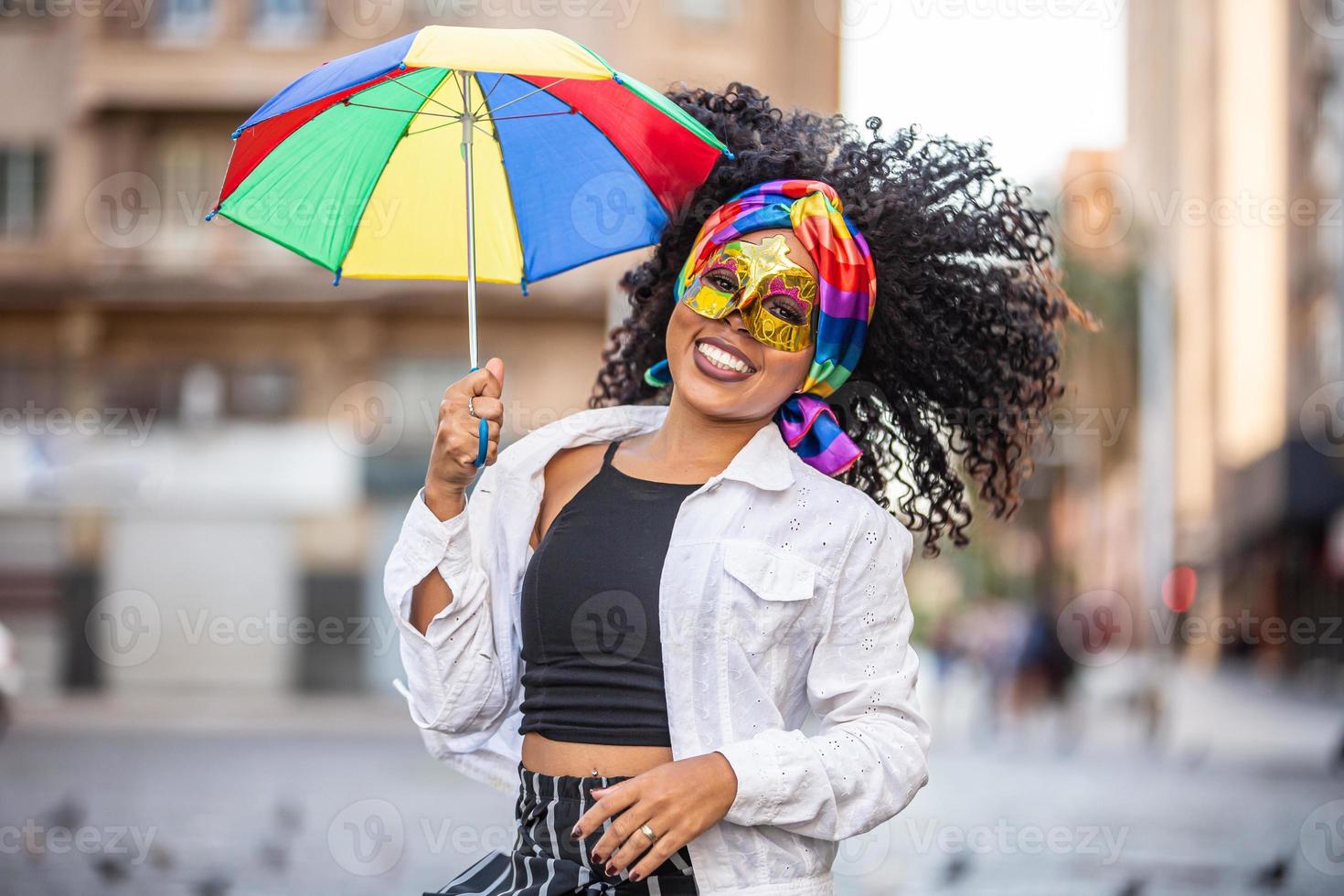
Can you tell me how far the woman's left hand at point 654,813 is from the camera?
8.52 ft

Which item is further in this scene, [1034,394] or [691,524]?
[1034,394]

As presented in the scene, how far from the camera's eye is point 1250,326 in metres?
42.8

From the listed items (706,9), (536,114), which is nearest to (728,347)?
(536,114)

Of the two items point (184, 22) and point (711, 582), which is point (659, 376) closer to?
point (711, 582)

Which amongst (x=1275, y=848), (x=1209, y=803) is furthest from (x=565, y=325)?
(x=1275, y=848)

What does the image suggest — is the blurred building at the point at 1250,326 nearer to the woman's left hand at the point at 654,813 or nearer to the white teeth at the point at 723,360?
the white teeth at the point at 723,360

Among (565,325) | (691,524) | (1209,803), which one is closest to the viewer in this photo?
(691,524)

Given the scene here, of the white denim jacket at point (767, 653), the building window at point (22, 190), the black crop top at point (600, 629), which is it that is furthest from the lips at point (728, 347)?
the building window at point (22, 190)

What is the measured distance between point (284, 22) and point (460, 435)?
77.3ft

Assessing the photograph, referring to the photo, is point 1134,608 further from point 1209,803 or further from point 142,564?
point 1209,803

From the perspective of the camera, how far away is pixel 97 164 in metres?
24.7

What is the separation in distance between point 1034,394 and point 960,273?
12.2 inches

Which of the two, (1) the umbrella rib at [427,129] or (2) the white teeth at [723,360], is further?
(1) the umbrella rib at [427,129]

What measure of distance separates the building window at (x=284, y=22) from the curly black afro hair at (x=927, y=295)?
882 inches
